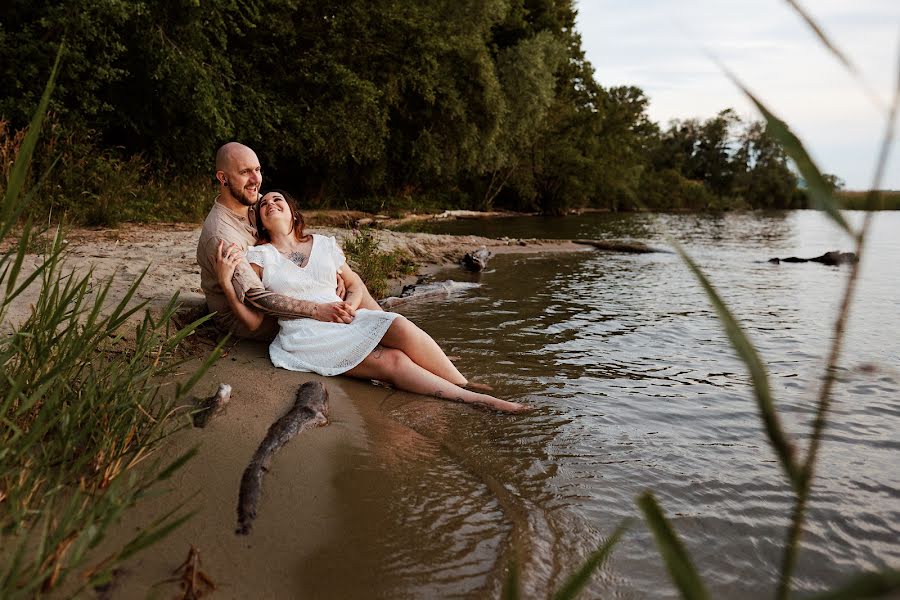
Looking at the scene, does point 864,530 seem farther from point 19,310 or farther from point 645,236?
point 645,236

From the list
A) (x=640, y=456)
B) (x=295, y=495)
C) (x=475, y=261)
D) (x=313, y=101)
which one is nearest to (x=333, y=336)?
(x=295, y=495)

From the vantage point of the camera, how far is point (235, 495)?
2475 millimetres

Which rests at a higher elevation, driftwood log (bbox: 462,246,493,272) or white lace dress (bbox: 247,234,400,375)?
white lace dress (bbox: 247,234,400,375)

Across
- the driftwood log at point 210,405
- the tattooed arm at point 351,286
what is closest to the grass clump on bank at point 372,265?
the tattooed arm at point 351,286

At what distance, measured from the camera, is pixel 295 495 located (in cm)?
260

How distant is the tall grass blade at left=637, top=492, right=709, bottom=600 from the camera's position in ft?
1.64

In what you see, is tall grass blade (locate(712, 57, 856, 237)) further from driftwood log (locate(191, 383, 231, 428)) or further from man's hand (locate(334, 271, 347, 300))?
man's hand (locate(334, 271, 347, 300))

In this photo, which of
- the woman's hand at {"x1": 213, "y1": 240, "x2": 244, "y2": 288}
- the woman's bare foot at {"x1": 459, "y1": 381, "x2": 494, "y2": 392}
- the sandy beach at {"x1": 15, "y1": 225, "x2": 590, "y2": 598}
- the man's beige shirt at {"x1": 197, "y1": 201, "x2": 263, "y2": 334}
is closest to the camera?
the sandy beach at {"x1": 15, "y1": 225, "x2": 590, "y2": 598}

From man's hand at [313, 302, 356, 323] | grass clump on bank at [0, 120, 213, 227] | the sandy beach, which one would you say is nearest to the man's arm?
man's hand at [313, 302, 356, 323]

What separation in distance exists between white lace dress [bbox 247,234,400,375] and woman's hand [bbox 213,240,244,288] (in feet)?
0.72

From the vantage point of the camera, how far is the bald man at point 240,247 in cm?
431

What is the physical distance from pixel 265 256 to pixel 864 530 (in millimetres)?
3723

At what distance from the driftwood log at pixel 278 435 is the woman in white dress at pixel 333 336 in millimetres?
509

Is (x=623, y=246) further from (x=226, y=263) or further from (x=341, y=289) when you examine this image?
(x=226, y=263)
